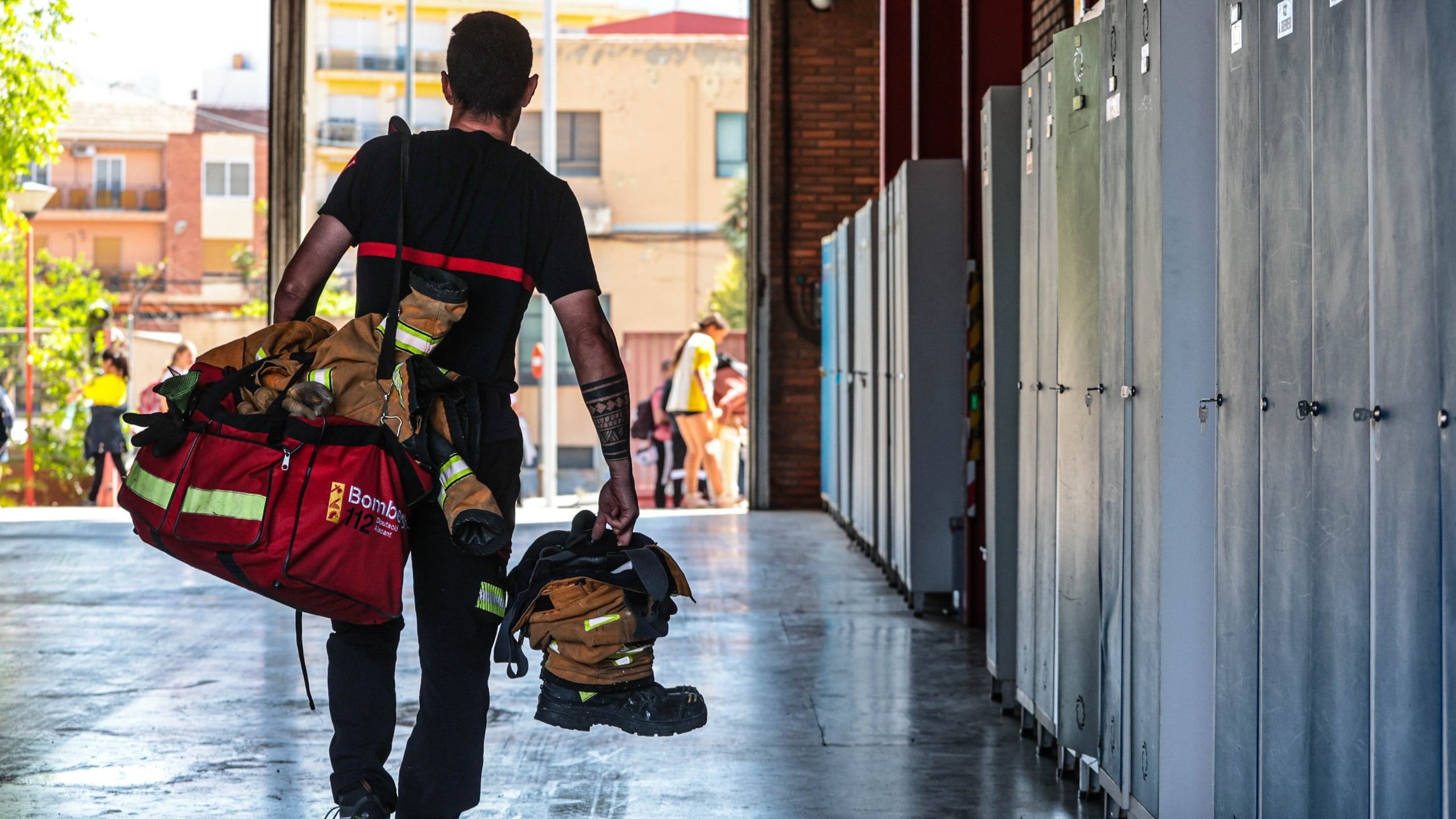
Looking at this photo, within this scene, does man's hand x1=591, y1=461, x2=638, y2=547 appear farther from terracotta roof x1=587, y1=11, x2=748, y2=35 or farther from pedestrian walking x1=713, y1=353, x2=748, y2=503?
terracotta roof x1=587, y1=11, x2=748, y2=35

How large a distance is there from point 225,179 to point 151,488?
145 ft

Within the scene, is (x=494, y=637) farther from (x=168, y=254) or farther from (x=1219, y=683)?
(x=168, y=254)

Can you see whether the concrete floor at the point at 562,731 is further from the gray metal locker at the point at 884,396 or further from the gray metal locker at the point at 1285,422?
the gray metal locker at the point at 1285,422

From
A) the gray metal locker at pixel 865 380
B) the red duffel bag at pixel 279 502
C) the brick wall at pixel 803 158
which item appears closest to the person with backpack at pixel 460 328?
the red duffel bag at pixel 279 502

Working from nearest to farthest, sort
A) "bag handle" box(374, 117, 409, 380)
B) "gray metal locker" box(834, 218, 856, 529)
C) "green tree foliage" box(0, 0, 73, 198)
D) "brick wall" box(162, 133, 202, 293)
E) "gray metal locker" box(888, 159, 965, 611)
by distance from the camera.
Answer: "bag handle" box(374, 117, 409, 380)
"gray metal locker" box(888, 159, 965, 611)
"gray metal locker" box(834, 218, 856, 529)
"green tree foliage" box(0, 0, 73, 198)
"brick wall" box(162, 133, 202, 293)

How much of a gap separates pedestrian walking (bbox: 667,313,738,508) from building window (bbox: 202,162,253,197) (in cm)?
3393

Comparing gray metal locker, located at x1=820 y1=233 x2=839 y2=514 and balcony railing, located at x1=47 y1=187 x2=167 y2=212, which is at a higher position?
balcony railing, located at x1=47 y1=187 x2=167 y2=212

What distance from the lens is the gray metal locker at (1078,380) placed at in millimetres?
4012

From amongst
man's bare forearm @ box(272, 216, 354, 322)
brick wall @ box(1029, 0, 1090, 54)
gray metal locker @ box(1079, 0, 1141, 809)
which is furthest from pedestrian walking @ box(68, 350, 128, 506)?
gray metal locker @ box(1079, 0, 1141, 809)

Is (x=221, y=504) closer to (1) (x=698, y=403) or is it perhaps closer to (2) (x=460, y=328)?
(2) (x=460, y=328)

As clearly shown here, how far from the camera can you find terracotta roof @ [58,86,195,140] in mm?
44125

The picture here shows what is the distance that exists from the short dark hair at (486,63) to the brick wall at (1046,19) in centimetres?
374

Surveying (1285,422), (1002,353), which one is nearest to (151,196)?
(1002,353)

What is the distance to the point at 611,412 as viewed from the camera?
323 centimetres
